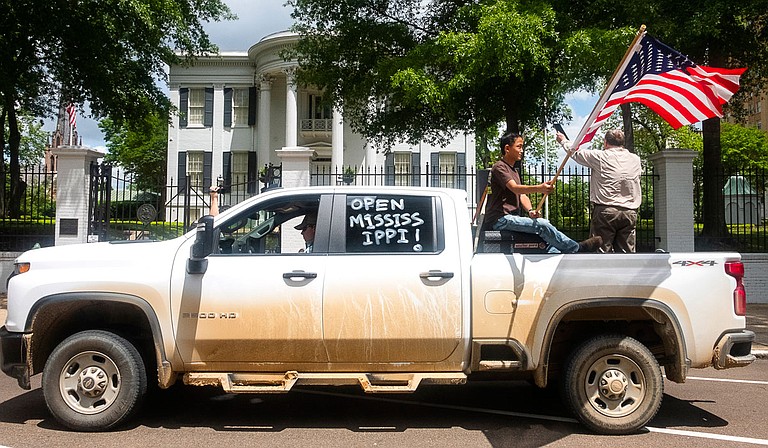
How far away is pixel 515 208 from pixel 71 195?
10.9 m

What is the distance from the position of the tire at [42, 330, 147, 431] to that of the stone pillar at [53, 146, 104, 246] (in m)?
9.24

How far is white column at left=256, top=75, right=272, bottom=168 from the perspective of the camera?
3812 centimetres

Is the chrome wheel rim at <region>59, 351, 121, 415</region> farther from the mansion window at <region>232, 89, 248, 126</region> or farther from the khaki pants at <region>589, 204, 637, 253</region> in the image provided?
the mansion window at <region>232, 89, 248, 126</region>

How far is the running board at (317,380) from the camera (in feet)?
16.6

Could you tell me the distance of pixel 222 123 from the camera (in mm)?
39031

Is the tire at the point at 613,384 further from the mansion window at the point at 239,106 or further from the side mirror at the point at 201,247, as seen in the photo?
the mansion window at the point at 239,106

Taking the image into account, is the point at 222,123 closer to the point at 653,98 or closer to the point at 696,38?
the point at 696,38

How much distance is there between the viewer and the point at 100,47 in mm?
16516

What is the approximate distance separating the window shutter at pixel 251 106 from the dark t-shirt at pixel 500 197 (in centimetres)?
3461

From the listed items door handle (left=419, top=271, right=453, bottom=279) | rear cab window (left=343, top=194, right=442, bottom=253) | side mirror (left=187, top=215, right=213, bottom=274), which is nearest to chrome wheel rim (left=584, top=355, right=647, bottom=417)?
door handle (left=419, top=271, right=453, bottom=279)

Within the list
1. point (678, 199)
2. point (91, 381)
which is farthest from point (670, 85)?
point (678, 199)

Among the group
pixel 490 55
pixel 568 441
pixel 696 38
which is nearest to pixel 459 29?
pixel 490 55

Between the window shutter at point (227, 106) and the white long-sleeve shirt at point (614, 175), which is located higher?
the window shutter at point (227, 106)

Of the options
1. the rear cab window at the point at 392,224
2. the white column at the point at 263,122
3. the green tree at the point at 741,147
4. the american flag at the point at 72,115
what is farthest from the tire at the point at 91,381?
the green tree at the point at 741,147
